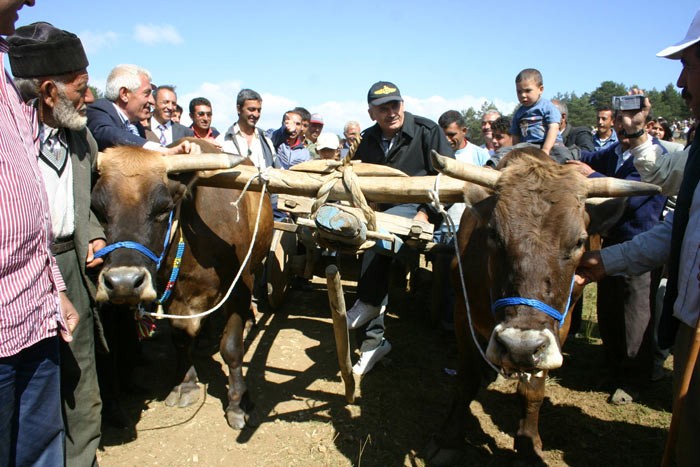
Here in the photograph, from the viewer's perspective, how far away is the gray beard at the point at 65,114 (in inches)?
104

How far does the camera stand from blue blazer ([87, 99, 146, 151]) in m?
3.80

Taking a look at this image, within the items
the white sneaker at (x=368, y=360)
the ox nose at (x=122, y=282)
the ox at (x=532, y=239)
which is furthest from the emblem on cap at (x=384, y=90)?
the ox nose at (x=122, y=282)

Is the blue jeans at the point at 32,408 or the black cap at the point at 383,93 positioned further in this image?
the black cap at the point at 383,93

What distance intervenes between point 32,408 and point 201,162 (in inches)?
67.5

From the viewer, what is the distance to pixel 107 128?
3.91m

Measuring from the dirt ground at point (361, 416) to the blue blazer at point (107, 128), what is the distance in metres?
2.26

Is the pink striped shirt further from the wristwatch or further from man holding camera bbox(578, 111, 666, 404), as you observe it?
man holding camera bbox(578, 111, 666, 404)

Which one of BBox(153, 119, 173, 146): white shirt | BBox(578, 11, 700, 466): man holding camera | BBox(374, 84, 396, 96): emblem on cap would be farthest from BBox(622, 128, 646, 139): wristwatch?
BBox(153, 119, 173, 146): white shirt

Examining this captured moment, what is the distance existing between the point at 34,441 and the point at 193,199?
1978mm

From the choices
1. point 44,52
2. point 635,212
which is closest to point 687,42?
point 635,212

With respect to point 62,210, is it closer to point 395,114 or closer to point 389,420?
point 389,420

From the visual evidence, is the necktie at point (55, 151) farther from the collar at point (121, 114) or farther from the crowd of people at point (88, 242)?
the collar at point (121, 114)

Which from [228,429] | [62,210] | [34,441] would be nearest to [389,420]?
[228,429]

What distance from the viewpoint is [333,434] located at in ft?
12.3
